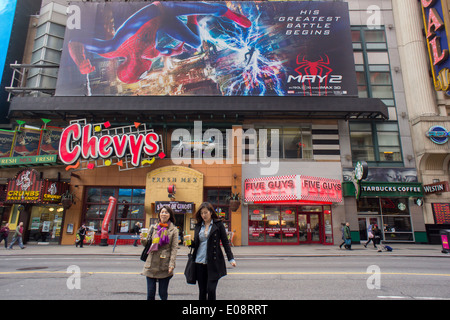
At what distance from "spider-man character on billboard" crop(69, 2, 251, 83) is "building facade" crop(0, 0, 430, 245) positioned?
1.08 m

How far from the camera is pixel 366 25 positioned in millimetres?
24656

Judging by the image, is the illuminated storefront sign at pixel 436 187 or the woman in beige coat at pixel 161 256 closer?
the woman in beige coat at pixel 161 256

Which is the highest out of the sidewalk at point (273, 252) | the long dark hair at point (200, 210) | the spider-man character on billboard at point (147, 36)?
the spider-man character on billboard at point (147, 36)

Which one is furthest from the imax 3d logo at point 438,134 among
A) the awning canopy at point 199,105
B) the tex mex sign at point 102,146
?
the tex mex sign at point 102,146

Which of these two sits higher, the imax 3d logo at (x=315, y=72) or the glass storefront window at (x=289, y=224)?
the imax 3d logo at (x=315, y=72)

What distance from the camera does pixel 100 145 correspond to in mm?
19266

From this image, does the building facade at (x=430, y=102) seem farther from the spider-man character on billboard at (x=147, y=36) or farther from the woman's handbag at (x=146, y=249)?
the woman's handbag at (x=146, y=249)

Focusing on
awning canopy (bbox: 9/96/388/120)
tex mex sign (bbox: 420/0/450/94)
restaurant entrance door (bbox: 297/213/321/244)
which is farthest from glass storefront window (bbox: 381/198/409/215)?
tex mex sign (bbox: 420/0/450/94)

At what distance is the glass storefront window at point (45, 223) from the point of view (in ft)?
68.6

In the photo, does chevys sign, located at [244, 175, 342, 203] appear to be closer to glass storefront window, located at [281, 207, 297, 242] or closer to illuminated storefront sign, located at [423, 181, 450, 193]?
glass storefront window, located at [281, 207, 297, 242]

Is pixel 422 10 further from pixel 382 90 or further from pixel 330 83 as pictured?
pixel 330 83

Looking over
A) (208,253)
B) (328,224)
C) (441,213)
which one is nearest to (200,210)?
A: (208,253)

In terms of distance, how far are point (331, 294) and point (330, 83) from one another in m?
19.4

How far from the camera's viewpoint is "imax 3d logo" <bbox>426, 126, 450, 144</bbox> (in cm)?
2030
